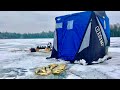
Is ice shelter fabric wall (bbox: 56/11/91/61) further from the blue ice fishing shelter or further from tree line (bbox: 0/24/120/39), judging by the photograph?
tree line (bbox: 0/24/120/39)

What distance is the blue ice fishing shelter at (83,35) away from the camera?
10.2ft

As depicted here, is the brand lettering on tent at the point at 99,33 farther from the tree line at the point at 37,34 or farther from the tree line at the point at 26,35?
the tree line at the point at 26,35

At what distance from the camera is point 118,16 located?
9.80ft

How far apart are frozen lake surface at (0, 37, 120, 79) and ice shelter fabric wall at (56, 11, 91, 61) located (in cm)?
17

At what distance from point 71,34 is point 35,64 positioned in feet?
2.55

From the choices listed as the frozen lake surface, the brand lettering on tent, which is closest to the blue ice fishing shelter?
the brand lettering on tent

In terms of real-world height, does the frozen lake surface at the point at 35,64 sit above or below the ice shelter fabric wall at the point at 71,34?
below

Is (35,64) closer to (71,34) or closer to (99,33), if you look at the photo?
(71,34)

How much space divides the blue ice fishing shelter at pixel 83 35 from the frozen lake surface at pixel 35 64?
129mm

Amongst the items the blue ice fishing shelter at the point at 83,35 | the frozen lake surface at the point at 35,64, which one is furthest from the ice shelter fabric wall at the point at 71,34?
the frozen lake surface at the point at 35,64

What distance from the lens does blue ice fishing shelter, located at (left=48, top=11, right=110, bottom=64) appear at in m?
3.12
